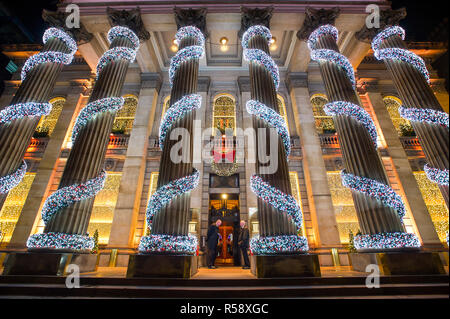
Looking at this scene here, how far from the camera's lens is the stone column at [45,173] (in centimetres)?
922

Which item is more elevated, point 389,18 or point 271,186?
point 389,18

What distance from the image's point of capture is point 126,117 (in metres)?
12.4

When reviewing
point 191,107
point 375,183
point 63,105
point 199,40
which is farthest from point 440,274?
point 63,105

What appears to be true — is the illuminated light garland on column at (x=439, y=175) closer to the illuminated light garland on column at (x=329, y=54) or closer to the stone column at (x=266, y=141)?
the illuminated light garland on column at (x=329, y=54)

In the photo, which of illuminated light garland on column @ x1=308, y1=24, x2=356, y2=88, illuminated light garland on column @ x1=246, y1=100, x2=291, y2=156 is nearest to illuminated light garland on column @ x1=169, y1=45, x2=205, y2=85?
illuminated light garland on column @ x1=246, y1=100, x2=291, y2=156

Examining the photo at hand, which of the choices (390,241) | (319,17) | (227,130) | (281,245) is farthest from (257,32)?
(390,241)

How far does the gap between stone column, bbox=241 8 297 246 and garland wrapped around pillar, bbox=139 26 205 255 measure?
1.86 metres

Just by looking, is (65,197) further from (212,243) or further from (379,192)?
(379,192)

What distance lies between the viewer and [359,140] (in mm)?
6211

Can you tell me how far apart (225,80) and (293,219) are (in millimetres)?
Answer: 10232

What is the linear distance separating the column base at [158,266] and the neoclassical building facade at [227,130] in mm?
357

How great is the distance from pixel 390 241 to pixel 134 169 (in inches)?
398
